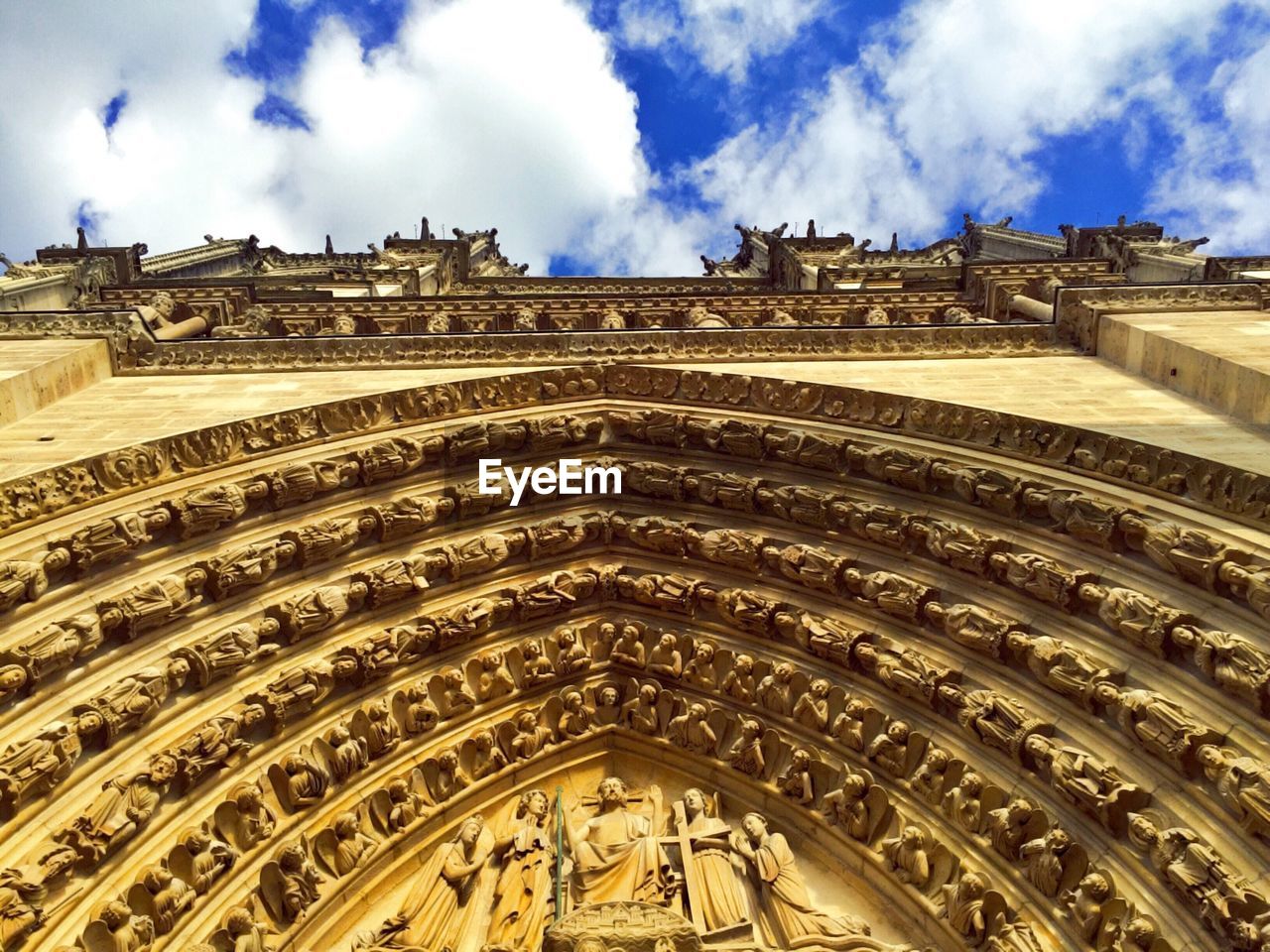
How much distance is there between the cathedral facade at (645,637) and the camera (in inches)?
239

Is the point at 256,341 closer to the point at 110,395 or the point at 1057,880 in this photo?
the point at 110,395

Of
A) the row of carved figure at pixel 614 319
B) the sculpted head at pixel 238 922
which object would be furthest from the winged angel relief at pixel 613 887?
the row of carved figure at pixel 614 319

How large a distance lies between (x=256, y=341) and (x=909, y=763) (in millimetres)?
7921

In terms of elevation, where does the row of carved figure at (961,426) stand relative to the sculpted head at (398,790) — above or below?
above

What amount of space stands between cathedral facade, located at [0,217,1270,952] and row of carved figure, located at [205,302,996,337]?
330 centimetres

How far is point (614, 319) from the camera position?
47.0ft

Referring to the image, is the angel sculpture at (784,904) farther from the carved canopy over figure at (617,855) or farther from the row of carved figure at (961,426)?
the row of carved figure at (961,426)

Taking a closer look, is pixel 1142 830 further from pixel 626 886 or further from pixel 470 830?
pixel 470 830

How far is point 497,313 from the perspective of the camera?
15406mm

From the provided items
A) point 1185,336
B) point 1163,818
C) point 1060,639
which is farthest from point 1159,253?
point 1163,818

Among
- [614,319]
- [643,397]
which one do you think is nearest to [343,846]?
[643,397]

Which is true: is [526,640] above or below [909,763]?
above

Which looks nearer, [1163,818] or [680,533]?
[1163,818]

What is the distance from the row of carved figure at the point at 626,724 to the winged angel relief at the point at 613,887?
478 mm
